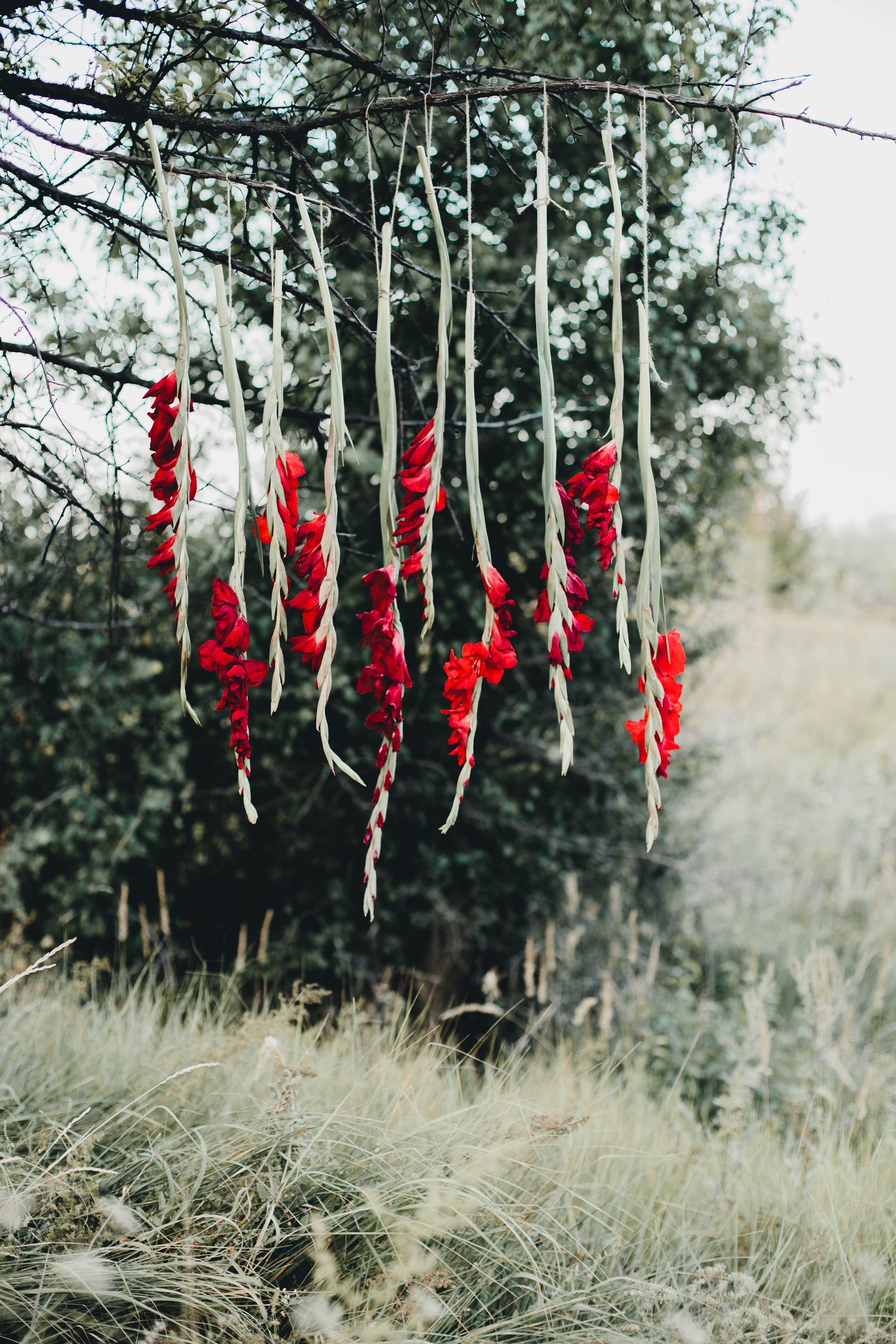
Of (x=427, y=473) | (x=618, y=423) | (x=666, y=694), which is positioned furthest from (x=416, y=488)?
(x=666, y=694)

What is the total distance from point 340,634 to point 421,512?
7.17 feet

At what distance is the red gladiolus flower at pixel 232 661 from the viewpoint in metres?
1.11

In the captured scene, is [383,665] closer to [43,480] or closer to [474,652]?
[474,652]

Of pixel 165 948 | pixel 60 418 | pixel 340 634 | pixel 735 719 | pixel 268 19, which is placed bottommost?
pixel 165 948

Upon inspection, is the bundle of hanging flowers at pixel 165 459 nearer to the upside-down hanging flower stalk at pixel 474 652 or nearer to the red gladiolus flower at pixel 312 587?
the red gladiolus flower at pixel 312 587

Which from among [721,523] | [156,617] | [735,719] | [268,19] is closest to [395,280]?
[268,19]

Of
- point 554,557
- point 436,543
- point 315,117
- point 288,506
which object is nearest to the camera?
point 554,557

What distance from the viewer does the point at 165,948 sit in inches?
136

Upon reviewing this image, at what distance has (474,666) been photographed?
111 cm

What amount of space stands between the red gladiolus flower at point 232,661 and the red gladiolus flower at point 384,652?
0.15m

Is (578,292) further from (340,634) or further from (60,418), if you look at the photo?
(60,418)

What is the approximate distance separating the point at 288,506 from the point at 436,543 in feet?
6.39

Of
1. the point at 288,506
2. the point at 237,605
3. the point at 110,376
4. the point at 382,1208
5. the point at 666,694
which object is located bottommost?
the point at 382,1208

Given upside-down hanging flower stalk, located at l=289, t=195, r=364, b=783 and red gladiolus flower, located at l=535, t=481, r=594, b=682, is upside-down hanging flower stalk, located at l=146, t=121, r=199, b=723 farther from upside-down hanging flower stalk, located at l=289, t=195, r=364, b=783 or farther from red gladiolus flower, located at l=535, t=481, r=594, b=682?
red gladiolus flower, located at l=535, t=481, r=594, b=682
